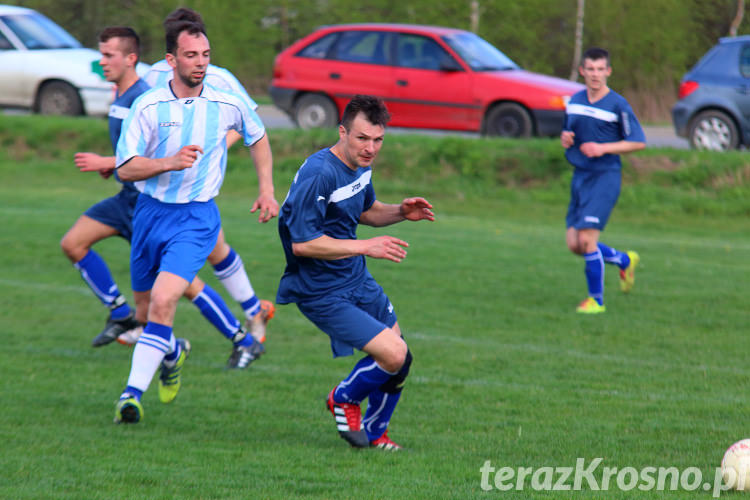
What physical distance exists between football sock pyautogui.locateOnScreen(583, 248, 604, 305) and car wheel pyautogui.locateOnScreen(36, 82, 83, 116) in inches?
470

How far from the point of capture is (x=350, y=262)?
495 centimetres

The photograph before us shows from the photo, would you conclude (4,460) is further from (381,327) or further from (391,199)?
(391,199)

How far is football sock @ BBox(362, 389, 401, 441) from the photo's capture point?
5.00 meters

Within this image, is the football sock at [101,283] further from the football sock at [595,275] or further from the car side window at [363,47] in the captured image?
the car side window at [363,47]

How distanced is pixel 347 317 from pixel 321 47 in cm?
1266

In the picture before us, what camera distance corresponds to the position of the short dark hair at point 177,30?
5312 millimetres

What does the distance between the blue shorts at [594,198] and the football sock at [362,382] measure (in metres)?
4.22

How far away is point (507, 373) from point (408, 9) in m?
22.9

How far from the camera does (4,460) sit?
15.1 ft

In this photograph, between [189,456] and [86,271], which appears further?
[86,271]

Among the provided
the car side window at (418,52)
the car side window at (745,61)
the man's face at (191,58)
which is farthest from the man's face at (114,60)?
the car side window at (745,61)

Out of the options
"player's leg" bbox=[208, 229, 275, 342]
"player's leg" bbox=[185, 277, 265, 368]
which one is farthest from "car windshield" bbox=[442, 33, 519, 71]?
"player's leg" bbox=[185, 277, 265, 368]

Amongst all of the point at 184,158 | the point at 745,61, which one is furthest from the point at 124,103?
the point at 745,61

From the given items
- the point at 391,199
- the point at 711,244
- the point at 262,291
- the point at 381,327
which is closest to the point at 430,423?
the point at 381,327
